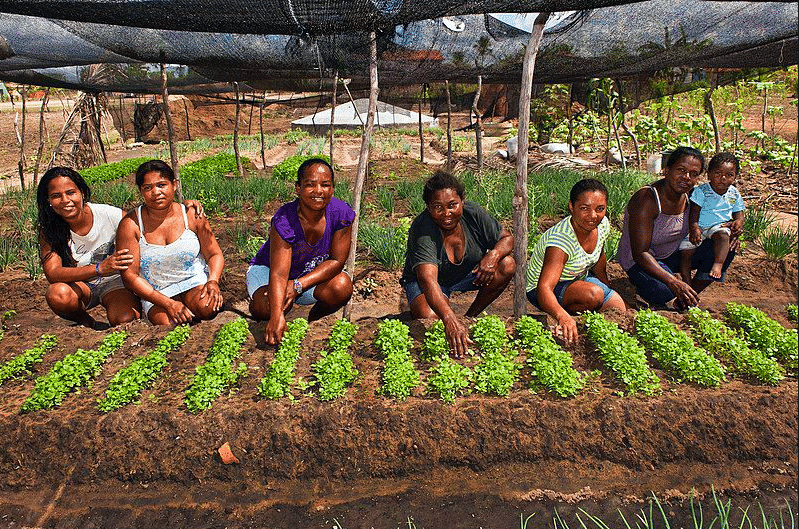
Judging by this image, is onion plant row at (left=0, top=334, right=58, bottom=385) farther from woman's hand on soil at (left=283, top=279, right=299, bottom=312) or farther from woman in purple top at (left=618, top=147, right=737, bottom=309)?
woman in purple top at (left=618, top=147, right=737, bottom=309)

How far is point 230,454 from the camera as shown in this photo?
2.60 m

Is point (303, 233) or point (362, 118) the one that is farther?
point (362, 118)

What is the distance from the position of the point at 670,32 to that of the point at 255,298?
319 centimetres

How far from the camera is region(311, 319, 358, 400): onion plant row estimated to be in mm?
2789

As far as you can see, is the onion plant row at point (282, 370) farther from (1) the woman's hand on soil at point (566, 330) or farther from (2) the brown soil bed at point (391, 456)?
→ (1) the woman's hand on soil at point (566, 330)

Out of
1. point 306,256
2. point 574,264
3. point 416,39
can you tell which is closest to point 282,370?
point 306,256

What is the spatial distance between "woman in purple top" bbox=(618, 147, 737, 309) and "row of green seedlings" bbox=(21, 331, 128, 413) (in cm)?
339

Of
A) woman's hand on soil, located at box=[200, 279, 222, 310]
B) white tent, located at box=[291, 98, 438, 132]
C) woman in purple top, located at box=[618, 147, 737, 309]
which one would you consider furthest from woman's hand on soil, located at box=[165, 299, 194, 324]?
white tent, located at box=[291, 98, 438, 132]

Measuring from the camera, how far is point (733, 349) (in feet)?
9.88

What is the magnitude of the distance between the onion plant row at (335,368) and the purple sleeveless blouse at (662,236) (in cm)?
213

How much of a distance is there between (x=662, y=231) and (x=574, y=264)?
925 mm

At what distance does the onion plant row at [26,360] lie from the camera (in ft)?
9.82

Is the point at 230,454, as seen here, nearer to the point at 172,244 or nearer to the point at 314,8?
the point at 172,244

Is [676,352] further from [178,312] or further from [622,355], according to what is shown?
[178,312]
